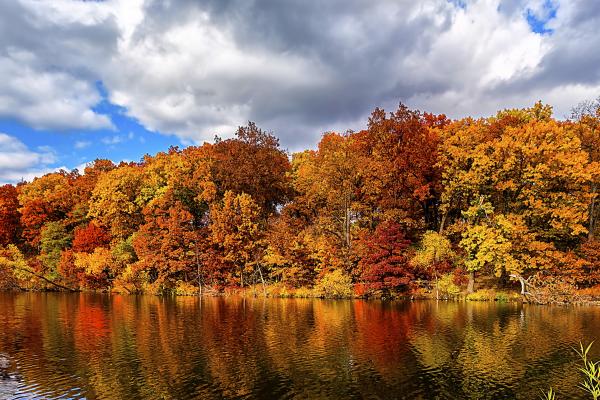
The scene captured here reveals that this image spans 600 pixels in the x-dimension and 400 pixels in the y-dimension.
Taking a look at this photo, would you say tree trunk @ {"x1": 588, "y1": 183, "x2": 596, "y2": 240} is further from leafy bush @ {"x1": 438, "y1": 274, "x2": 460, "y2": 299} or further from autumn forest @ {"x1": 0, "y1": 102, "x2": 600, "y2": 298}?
leafy bush @ {"x1": 438, "y1": 274, "x2": 460, "y2": 299}

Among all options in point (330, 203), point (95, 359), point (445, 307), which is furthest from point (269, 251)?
point (95, 359)

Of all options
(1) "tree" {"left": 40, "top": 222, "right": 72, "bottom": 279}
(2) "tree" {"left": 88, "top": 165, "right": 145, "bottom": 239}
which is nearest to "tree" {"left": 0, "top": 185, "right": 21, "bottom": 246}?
(1) "tree" {"left": 40, "top": 222, "right": 72, "bottom": 279}

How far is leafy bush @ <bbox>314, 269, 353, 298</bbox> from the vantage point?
54.8 m

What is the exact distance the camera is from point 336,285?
180 ft

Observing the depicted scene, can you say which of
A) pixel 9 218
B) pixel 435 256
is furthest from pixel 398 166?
pixel 9 218

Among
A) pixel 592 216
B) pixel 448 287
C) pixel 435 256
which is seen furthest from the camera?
pixel 435 256

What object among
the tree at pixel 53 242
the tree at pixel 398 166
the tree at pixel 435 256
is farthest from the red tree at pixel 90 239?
the tree at pixel 435 256

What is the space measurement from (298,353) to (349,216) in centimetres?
3414

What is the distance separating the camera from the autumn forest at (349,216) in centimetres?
4944

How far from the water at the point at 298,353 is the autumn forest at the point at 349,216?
9.12 metres

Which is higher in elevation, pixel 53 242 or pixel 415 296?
pixel 53 242

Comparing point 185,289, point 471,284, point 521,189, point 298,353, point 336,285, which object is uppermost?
point 521,189

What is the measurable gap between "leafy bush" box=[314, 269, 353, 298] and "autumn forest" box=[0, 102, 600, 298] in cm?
18

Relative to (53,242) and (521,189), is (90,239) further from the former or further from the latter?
(521,189)
